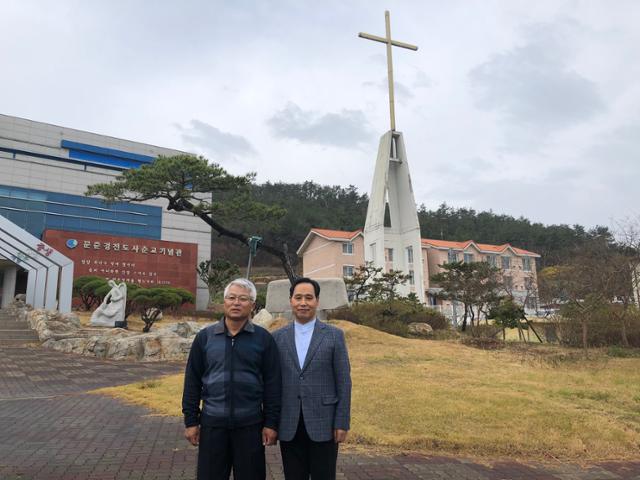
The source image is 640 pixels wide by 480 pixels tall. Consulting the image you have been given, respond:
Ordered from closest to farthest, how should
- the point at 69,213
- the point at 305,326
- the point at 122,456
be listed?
the point at 305,326 → the point at 122,456 → the point at 69,213

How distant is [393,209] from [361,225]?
3221 centimetres

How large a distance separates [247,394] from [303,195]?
227 feet

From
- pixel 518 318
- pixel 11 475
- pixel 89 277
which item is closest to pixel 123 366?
pixel 11 475

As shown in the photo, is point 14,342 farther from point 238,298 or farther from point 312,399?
point 312,399

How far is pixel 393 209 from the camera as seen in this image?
23.6m

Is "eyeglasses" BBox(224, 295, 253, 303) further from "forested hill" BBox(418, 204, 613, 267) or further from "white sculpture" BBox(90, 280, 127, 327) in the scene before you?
"forested hill" BBox(418, 204, 613, 267)

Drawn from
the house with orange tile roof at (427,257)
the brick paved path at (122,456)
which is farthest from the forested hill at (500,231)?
the brick paved path at (122,456)

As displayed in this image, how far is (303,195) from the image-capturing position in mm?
71250

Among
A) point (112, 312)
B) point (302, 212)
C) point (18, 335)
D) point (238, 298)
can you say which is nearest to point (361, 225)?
point (302, 212)

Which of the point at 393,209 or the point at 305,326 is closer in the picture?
the point at 305,326

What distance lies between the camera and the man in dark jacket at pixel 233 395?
7.95 ft

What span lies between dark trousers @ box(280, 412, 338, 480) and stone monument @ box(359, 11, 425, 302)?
63.3 ft

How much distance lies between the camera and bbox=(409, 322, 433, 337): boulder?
15.1 metres

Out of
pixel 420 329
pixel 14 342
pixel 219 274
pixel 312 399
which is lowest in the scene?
pixel 14 342
